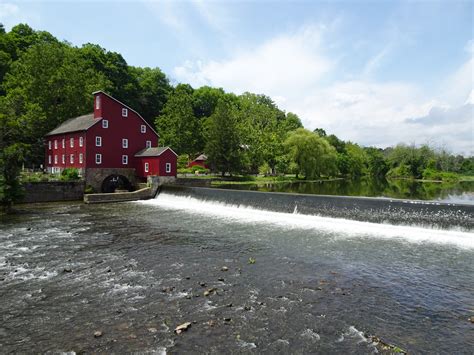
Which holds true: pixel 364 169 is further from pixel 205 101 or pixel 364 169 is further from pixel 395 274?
pixel 395 274

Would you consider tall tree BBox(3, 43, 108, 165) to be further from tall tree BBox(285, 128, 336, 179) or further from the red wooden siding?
tall tree BBox(285, 128, 336, 179)

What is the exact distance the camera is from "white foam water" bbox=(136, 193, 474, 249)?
15.7 m

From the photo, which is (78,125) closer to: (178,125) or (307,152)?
(178,125)

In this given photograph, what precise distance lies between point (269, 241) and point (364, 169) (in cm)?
9561

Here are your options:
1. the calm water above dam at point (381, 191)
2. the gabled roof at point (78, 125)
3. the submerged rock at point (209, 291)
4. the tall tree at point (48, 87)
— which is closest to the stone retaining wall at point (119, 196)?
the gabled roof at point (78, 125)

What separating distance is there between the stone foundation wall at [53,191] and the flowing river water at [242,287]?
11.8 metres

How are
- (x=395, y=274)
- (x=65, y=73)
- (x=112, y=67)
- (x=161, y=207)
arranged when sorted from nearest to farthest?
(x=395, y=274), (x=161, y=207), (x=65, y=73), (x=112, y=67)

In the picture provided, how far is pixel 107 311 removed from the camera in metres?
8.29

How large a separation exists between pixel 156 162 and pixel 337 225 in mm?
23355

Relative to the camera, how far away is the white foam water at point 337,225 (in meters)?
15.7

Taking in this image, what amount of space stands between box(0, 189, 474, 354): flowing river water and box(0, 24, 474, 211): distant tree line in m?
14.7

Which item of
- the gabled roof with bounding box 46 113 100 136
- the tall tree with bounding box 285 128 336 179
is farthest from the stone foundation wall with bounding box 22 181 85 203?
the tall tree with bounding box 285 128 336 179

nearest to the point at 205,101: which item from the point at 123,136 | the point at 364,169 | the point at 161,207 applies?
the point at 364,169

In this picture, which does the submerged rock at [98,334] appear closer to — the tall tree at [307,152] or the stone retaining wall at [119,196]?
the stone retaining wall at [119,196]
